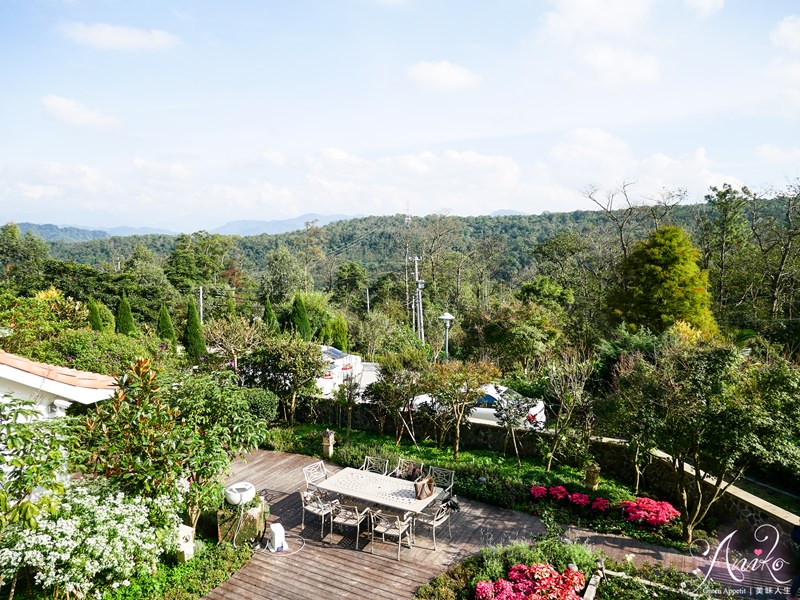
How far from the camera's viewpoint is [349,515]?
787 centimetres

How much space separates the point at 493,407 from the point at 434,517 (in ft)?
17.5

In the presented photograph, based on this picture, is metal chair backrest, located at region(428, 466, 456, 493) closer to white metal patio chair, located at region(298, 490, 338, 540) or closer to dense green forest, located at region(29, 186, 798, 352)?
white metal patio chair, located at region(298, 490, 338, 540)

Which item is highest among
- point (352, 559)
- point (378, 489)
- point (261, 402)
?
point (261, 402)

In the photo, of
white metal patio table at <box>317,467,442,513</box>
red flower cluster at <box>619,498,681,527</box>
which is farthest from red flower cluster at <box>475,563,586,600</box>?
red flower cluster at <box>619,498,681,527</box>

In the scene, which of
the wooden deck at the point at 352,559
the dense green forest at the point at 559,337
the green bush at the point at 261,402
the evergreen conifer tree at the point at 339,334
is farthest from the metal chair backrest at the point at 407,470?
the evergreen conifer tree at the point at 339,334

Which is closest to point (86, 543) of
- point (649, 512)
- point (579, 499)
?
point (579, 499)

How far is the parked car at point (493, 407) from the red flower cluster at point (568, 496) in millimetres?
1999

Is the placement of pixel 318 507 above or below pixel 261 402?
below

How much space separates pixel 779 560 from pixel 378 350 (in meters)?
17.2

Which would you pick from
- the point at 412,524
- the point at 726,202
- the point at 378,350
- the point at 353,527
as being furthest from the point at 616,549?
the point at 726,202

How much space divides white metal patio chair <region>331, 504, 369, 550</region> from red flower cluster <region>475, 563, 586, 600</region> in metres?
2.01

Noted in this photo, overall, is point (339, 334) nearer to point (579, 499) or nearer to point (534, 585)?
point (579, 499)

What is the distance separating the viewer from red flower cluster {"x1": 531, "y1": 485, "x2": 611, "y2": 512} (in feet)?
28.8

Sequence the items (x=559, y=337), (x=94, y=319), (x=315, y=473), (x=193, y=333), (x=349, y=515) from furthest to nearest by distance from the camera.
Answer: (x=193, y=333) < (x=94, y=319) < (x=559, y=337) < (x=315, y=473) < (x=349, y=515)
